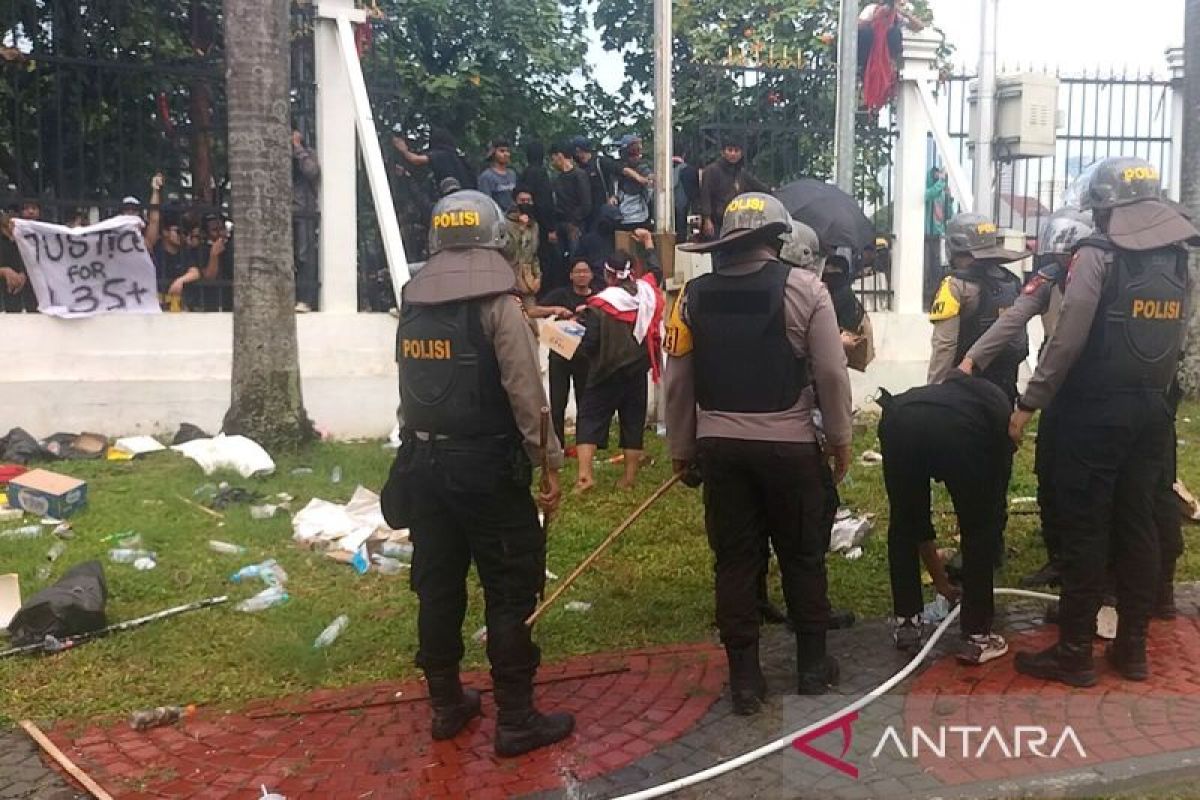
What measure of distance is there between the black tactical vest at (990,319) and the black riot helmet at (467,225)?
291cm

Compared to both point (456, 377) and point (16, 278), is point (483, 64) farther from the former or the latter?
point (456, 377)

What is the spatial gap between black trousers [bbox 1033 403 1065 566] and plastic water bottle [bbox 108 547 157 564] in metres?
4.73

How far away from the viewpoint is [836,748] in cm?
401

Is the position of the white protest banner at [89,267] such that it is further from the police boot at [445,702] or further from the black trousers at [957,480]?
the black trousers at [957,480]

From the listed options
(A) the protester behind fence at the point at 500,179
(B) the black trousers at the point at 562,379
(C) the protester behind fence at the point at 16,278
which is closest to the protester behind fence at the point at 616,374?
(B) the black trousers at the point at 562,379

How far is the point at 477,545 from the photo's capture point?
164 inches

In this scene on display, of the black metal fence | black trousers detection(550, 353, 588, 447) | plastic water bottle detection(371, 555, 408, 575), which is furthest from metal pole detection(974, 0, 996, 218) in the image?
plastic water bottle detection(371, 555, 408, 575)

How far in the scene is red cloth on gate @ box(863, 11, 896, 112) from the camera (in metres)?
11.5

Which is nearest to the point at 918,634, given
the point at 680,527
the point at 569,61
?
the point at 680,527

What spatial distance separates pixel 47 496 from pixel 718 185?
247 inches

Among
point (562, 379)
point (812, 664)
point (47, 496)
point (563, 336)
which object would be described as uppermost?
point (563, 336)

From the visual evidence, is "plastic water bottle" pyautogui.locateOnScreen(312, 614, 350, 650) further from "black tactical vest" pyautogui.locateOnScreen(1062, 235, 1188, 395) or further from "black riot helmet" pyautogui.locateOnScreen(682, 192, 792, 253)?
"black tactical vest" pyautogui.locateOnScreen(1062, 235, 1188, 395)

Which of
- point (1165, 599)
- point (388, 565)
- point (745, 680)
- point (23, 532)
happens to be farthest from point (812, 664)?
point (23, 532)

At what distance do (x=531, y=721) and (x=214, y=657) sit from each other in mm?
1780
